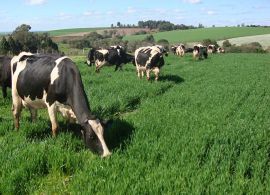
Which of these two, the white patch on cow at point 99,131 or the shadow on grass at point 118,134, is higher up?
the white patch on cow at point 99,131

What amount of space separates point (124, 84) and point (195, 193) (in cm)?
1054

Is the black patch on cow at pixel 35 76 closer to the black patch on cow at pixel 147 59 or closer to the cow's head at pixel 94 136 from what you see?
the cow's head at pixel 94 136

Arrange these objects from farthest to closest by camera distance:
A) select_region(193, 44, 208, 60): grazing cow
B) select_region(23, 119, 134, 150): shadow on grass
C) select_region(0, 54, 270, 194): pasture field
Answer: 1. select_region(193, 44, 208, 60): grazing cow
2. select_region(23, 119, 134, 150): shadow on grass
3. select_region(0, 54, 270, 194): pasture field

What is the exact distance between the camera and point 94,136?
270 inches

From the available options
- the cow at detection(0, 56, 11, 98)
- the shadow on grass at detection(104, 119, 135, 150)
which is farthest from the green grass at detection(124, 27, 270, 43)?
the shadow on grass at detection(104, 119, 135, 150)

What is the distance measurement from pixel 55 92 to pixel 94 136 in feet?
4.89

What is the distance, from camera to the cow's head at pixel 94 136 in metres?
6.69

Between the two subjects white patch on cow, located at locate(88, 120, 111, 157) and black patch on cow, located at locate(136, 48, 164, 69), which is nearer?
white patch on cow, located at locate(88, 120, 111, 157)

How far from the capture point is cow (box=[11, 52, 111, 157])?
6945mm

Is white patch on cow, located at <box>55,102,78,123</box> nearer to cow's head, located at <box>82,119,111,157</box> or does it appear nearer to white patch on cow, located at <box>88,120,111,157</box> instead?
cow's head, located at <box>82,119,111,157</box>

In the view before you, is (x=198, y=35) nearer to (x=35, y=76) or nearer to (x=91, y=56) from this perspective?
(x=91, y=56)

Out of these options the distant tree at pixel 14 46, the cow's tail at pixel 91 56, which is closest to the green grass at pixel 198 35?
the distant tree at pixel 14 46

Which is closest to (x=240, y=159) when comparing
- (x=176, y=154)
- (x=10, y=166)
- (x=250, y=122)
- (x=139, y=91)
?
(x=176, y=154)

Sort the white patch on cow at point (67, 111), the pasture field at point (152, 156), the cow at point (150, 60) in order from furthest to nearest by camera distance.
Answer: the cow at point (150, 60) → the white patch on cow at point (67, 111) → the pasture field at point (152, 156)
